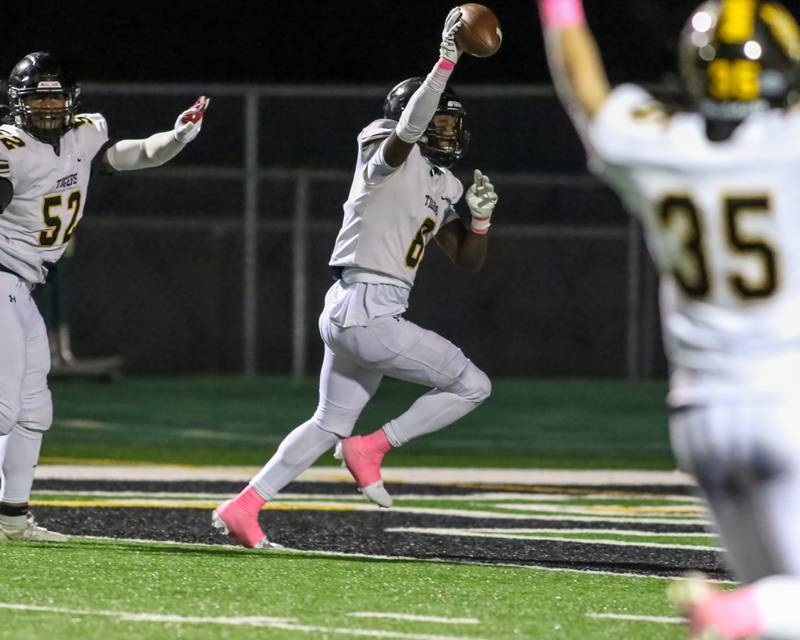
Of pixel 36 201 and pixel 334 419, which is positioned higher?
pixel 36 201

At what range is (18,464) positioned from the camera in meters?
6.97

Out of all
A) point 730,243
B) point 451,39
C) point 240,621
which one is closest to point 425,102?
point 451,39

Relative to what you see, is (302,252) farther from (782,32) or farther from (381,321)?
(782,32)

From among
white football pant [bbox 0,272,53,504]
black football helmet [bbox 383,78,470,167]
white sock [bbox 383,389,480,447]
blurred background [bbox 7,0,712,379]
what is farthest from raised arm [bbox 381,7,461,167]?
blurred background [bbox 7,0,712,379]

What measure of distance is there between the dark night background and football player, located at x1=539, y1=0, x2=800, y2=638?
16.7 m

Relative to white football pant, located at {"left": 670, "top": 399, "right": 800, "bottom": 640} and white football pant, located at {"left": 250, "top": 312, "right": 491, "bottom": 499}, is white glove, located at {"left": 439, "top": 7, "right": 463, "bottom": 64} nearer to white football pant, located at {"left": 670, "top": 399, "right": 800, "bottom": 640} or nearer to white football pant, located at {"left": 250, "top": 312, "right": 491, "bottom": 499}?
white football pant, located at {"left": 250, "top": 312, "right": 491, "bottom": 499}

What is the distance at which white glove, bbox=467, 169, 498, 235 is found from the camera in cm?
727

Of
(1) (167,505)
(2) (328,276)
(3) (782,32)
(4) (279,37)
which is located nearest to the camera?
(3) (782,32)

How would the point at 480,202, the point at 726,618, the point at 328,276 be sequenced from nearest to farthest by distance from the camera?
the point at 726,618 → the point at 480,202 → the point at 328,276

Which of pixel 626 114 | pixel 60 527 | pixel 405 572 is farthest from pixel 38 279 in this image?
pixel 626 114

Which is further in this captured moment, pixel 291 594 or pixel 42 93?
pixel 42 93

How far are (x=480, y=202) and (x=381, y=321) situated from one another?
0.66 m

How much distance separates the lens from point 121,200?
1698cm

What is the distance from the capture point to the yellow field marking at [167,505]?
846cm
